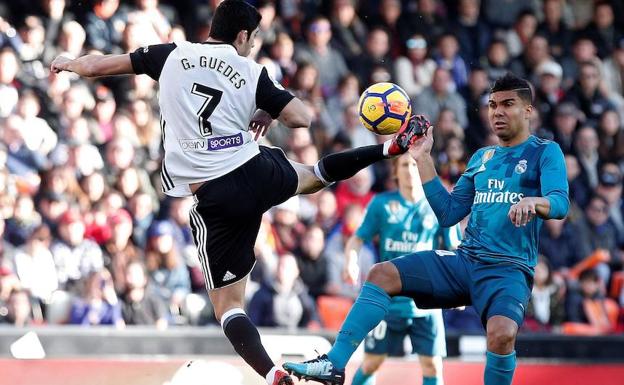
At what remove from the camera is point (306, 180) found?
711 centimetres

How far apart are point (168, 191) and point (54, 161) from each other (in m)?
4.73

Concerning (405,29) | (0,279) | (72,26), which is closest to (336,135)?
(405,29)

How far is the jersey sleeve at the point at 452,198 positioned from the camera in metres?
6.91

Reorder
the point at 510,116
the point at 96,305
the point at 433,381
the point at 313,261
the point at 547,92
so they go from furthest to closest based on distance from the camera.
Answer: the point at 547,92 < the point at 313,261 < the point at 96,305 < the point at 433,381 < the point at 510,116

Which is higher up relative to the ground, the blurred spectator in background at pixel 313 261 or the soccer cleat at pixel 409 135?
the soccer cleat at pixel 409 135

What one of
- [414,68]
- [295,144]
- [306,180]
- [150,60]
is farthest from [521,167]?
[414,68]

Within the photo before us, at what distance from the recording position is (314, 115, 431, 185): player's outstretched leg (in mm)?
6848

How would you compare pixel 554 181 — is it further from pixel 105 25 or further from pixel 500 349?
pixel 105 25

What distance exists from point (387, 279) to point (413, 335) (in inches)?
93.1

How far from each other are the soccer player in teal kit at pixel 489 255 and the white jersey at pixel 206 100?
994 millimetres

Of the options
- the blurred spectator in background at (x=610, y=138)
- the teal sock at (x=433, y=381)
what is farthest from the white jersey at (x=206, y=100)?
the blurred spectator in background at (x=610, y=138)

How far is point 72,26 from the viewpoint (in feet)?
39.1

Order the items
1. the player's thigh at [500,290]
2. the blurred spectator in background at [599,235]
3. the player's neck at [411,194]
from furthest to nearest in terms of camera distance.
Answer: the blurred spectator in background at [599,235] < the player's neck at [411,194] < the player's thigh at [500,290]

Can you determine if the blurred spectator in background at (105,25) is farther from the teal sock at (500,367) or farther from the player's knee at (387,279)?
the teal sock at (500,367)
